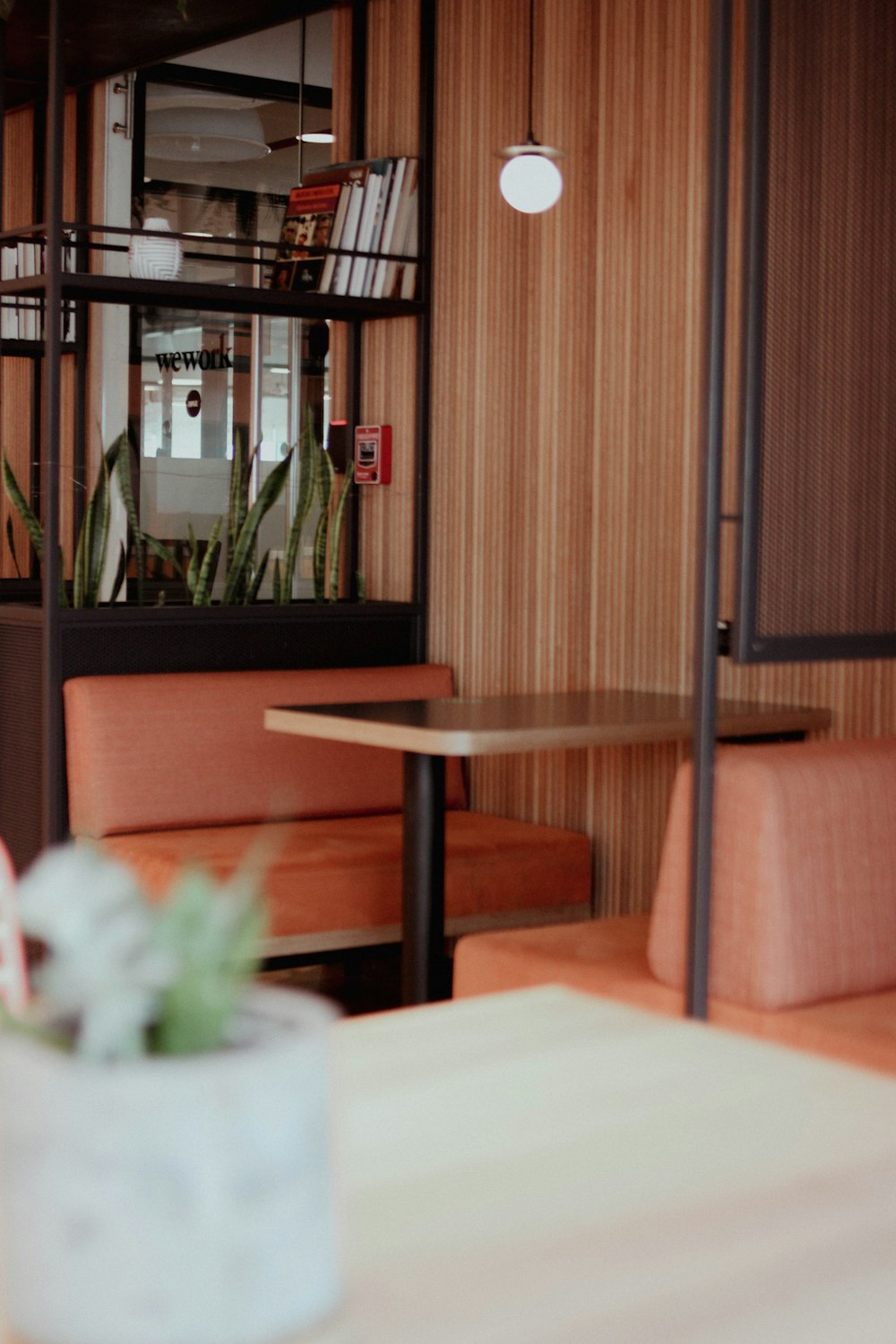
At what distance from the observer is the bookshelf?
4.23 m

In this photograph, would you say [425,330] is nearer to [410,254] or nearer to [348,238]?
[410,254]

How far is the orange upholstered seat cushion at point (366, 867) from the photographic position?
379 centimetres

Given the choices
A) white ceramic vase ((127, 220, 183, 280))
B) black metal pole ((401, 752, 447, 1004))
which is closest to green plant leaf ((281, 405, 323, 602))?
white ceramic vase ((127, 220, 183, 280))

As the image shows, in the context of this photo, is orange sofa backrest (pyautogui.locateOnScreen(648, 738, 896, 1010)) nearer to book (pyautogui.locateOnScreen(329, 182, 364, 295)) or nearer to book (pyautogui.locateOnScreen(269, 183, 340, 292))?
book (pyautogui.locateOnScreen(329, 182, 364, 295))

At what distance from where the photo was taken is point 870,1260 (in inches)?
36.9

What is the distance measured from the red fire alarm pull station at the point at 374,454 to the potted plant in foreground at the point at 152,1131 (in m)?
4.27

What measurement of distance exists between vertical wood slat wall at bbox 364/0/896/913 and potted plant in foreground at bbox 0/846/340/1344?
2985mm

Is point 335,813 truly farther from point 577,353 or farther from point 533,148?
point 533,148

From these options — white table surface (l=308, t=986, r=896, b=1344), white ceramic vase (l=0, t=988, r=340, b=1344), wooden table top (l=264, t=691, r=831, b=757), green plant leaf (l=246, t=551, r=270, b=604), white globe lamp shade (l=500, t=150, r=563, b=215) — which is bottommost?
white table surface (l=308, t=986, r=896, b=1344)

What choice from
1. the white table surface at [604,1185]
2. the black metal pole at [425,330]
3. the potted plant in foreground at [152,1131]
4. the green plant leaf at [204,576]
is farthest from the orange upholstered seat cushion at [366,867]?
the potted plant in foreground at [152,1131]

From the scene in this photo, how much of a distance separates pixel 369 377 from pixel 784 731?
2.03m

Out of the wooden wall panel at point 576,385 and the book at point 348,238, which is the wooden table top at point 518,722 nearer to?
the wooden wall panel at point 576,385

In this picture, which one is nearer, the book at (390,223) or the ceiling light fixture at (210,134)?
the book at (390,223)

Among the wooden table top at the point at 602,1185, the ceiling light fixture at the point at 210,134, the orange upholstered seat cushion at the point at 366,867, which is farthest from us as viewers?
the ceiling light fixture at the point at 210,134
